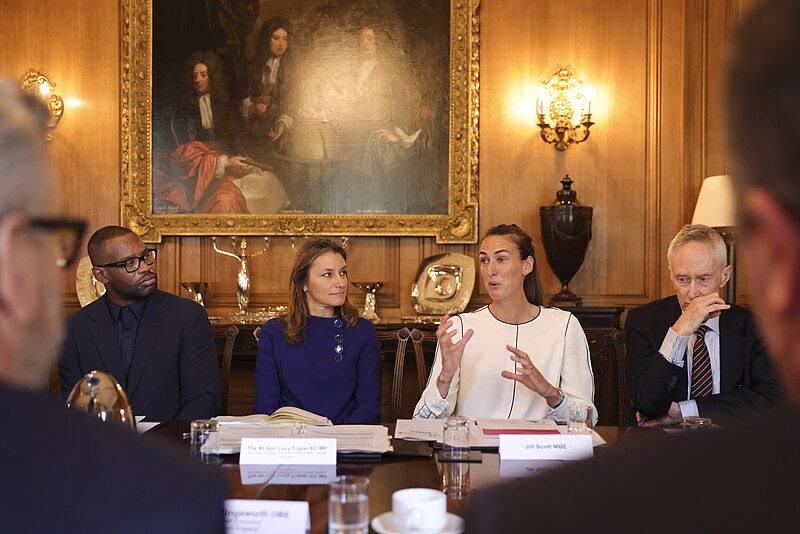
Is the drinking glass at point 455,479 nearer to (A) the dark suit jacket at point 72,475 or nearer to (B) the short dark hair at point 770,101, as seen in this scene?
(A) the dark suit jacket at point 72,475

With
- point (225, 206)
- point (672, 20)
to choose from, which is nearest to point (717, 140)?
point (672, 20)

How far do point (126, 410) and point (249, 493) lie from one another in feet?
1.55

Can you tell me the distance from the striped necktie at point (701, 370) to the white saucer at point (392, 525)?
1.78m

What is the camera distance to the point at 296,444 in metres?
2.36

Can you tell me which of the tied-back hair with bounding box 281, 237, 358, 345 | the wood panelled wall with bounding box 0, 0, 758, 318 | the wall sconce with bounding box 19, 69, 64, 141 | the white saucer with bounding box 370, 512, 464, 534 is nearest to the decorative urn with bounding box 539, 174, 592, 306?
the wood panelled wall with bounding box 0, 0, 758, 318

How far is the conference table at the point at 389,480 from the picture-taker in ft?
6.45

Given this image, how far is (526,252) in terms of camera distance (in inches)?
147

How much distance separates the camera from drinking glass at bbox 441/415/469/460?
238cm

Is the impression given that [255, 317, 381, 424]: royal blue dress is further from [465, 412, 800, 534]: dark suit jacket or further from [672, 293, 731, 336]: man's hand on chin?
[465, 412, 800, 534]: dark suit jacket

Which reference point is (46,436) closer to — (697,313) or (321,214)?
(697,313)

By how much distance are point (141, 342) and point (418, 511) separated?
7.40ft

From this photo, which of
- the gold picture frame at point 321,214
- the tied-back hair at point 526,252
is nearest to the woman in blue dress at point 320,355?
the tied-back hair at point 526,252

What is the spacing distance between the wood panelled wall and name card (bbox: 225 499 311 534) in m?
4.33

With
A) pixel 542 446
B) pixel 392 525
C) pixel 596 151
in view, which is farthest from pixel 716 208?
pixel 392 525
